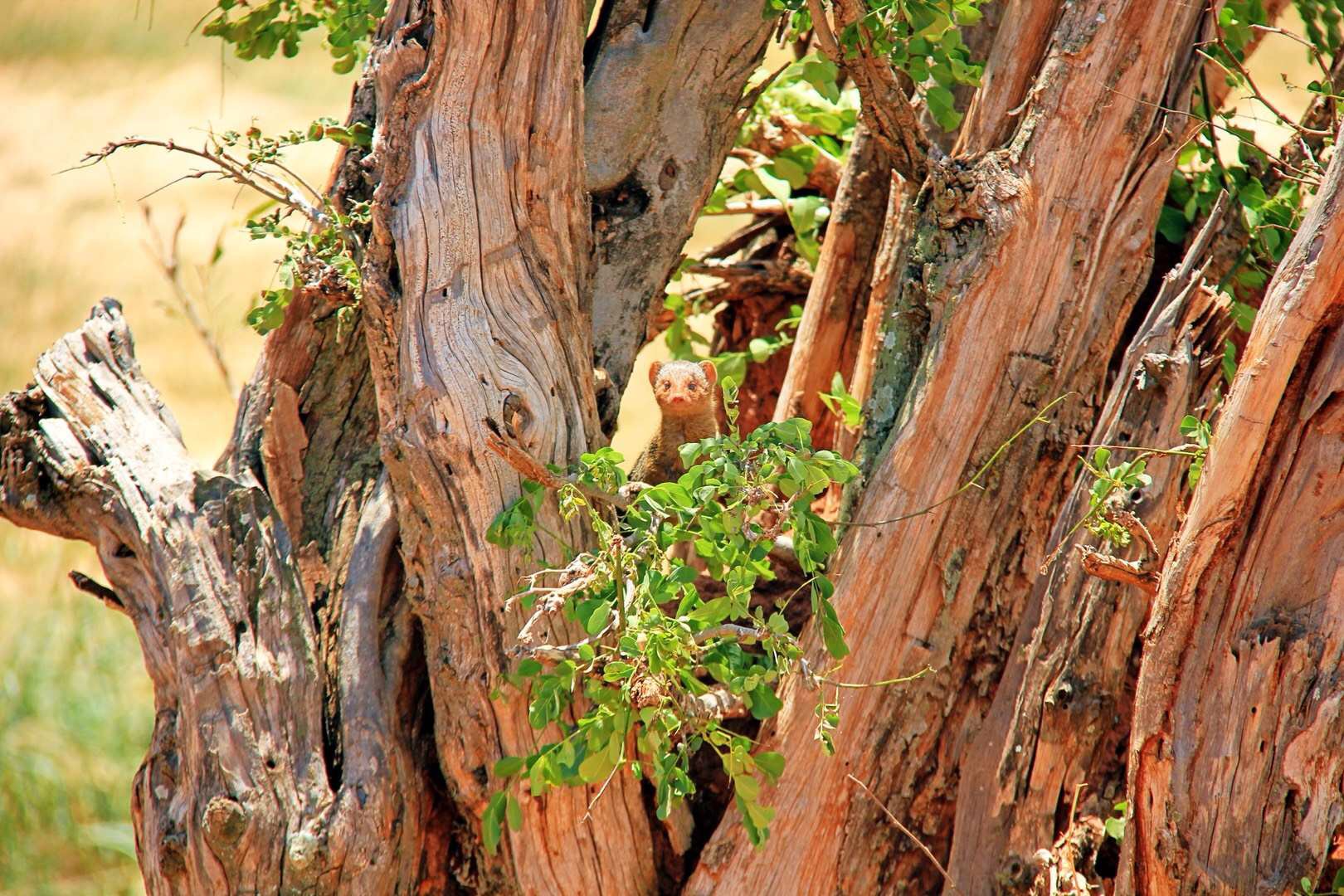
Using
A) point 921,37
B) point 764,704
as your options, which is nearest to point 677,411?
point 921,37

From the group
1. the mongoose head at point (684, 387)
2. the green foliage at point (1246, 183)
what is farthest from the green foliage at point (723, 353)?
the green foliage at point (1246, 183)

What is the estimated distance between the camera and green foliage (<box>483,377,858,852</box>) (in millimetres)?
1848

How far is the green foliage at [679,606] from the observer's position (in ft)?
6.06

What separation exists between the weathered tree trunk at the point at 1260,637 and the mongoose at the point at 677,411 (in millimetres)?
1357

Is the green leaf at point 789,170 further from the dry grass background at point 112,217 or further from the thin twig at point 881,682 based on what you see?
the dry grass background at point 112,217

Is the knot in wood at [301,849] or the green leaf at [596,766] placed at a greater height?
the green leaf at [596,766]

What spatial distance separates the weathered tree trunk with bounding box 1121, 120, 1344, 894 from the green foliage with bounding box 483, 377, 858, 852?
57cm

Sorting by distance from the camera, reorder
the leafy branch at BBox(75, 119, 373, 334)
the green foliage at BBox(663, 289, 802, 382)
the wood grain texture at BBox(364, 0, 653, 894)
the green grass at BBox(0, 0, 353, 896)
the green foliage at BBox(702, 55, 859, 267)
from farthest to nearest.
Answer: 1. the green grass at BBox(0, 0, 353, 896)
2. the green foliage at BBox(663, 289, 802, 382)
3. the green foliage at BBox(702, 55, 859, 267)
4. the leafy branch at BBox(75, 119, 373, 334)
5. the wood grain texture at BBox(364, 0, 653, 894)

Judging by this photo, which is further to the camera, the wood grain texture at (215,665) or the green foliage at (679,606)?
the wood grain texture at (215,665)

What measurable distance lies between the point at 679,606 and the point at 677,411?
1.16 metres

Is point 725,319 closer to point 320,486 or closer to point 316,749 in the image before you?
point 320,486

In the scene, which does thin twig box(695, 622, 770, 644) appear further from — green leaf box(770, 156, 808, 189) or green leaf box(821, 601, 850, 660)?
green leaf box(770, 156, 808, 189)

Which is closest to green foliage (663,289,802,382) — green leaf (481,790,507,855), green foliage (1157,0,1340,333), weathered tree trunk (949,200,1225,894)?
green foliage (1157,0,1340,333)

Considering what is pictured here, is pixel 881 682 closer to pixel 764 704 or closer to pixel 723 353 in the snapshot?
pixel 764 704
